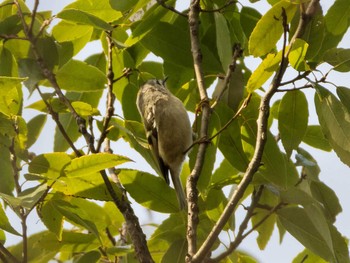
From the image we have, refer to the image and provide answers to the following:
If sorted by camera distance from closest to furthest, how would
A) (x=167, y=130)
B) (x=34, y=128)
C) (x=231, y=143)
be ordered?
1. (x=231, y=143)
2. (x=167, y=130)
3. (x=34, y=128)

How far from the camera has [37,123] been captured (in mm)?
2711

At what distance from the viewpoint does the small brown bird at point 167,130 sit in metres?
2.52

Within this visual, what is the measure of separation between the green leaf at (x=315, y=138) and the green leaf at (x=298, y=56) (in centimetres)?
64

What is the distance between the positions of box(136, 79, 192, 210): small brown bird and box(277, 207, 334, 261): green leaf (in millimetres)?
425

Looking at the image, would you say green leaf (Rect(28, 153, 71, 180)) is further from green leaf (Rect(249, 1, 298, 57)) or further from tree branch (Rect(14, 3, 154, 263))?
green leaf (Rect(249, 1, 298, 57))

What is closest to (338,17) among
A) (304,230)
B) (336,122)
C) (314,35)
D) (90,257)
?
(314,35)

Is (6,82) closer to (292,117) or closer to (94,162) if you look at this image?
(94,162)

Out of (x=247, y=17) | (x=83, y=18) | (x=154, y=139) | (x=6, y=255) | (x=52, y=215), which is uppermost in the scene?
(x=247, y=17)

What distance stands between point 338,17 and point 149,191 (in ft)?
2.71

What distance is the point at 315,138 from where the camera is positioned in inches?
98.7

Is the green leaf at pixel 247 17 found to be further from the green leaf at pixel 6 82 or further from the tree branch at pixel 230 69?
the green leaf at pixel 6 82

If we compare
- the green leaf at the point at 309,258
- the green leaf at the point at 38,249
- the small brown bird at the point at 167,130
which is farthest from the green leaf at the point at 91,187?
the green leaf at the point at 309,258

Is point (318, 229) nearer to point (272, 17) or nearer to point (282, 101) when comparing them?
point (282, 101)

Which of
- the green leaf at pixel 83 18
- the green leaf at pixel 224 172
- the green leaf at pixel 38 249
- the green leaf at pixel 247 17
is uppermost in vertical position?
the green leaf at pixel 247 17
